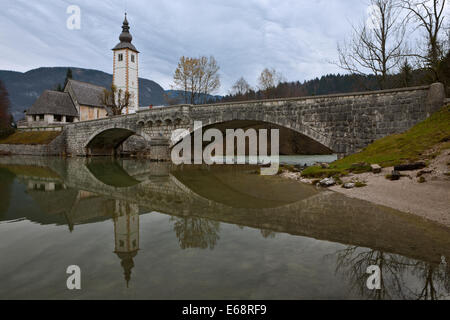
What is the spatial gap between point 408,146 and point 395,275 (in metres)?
10.3

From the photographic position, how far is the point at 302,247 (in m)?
4.56

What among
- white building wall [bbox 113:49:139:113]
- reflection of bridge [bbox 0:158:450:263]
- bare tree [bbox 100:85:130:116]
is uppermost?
white building wall [bbox 113:49:139:113]

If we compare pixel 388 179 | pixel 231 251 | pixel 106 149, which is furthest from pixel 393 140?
pixel 106 149

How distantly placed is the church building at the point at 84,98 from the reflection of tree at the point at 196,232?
50.4 m

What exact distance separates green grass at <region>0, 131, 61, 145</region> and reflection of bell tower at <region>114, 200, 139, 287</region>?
3739 cm

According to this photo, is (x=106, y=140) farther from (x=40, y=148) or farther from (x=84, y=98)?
(x=84, y=98)

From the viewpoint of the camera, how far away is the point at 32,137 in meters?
41.0

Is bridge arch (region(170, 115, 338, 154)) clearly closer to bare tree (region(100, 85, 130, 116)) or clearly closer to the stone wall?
bare tree (region(100, 85, 130, 116))

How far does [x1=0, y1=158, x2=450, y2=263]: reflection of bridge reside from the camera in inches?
188

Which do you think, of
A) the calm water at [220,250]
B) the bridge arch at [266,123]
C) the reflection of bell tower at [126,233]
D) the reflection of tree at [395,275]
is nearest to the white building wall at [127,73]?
the bridge arch at [266,123]

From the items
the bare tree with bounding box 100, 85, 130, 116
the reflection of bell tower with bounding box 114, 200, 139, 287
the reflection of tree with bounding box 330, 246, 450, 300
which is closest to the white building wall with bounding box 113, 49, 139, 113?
the bare tree with bounding box 100, 85, 130, 116

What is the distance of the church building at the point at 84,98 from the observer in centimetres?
5266
